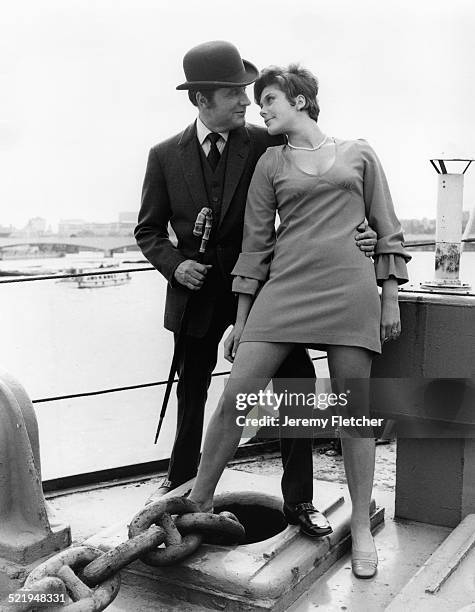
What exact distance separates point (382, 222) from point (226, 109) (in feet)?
2.11

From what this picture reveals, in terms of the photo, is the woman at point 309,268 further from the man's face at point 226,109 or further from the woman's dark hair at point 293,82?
the man's face at point 226,109

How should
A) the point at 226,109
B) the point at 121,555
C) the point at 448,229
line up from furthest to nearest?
the point at 448,229 → the point at 226,109 → the point at 121,555

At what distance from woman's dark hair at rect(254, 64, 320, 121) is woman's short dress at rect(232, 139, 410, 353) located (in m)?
0.16

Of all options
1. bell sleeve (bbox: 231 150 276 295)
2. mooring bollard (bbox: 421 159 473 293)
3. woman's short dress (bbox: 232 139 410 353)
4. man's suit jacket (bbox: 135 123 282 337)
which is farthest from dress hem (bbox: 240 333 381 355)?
mooring bollard (bbox: 421 159 473 293)

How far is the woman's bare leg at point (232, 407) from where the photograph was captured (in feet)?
8.70

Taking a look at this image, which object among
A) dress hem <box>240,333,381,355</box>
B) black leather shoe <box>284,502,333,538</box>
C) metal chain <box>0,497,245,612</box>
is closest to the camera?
metal chain <box>0,497,245,612</box>

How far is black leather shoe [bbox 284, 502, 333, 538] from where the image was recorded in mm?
2754

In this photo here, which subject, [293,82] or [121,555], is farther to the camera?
[293,82]

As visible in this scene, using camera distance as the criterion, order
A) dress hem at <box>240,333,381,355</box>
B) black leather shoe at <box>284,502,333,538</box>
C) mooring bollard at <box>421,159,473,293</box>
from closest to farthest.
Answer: dress hem at <box>240,333,381,355</box> < black leather shoe at <box>284,502,333,538</box> < mooring bollard at <box>421,159,473,293</box>

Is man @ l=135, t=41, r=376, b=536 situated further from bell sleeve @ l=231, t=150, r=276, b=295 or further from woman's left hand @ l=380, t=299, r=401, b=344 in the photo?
woman's left hand @ l=380, t=299, r=401, b=344

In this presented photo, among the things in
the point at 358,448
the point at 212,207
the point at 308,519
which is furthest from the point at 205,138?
the point at 308,519

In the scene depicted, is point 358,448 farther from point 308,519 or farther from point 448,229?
point 448,229

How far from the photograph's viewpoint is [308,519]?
278 centimetres

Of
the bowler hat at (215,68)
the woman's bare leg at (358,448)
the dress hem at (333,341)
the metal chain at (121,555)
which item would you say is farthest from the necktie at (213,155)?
the metal chain at (121,555)
